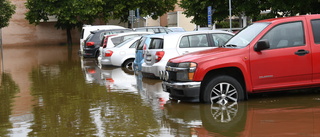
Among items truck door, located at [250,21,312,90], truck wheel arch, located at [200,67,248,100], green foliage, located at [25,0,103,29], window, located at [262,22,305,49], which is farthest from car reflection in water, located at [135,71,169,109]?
green foliage, located at [25,0,103,29]

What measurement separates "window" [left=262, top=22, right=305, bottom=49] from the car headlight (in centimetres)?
149

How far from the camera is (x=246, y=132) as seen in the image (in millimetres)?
7367

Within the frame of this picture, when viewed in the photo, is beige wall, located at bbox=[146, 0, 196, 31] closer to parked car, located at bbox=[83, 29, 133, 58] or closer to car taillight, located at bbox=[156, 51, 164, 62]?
parked car, located at bbox=[83, 29, 133, 58]

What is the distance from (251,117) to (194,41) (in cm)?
553

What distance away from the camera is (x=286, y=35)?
395 inches

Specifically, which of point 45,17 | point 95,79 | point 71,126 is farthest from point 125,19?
point 71,126

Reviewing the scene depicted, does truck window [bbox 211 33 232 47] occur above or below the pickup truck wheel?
above

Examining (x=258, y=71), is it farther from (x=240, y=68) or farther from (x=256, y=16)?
(x=256, y=16)

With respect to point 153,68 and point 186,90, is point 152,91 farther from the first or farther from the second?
point 186,90

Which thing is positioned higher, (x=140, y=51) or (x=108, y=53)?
(x=140, y=51)

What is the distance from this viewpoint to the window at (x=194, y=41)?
1387 centimetres

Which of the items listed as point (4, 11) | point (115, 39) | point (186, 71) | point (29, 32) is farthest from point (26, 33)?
point (186, 71)

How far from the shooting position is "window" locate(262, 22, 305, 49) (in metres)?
9.96

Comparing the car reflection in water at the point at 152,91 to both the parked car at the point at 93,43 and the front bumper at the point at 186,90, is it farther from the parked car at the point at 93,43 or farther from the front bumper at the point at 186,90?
the parked car at the point at 93,43
